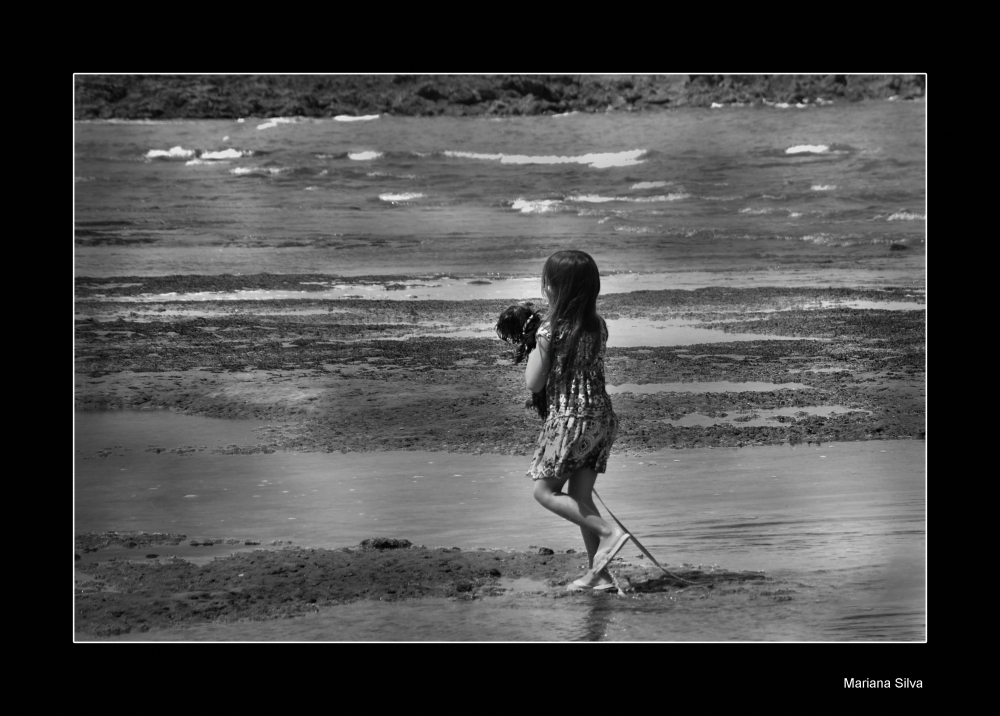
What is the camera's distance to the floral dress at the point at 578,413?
4.38 meters

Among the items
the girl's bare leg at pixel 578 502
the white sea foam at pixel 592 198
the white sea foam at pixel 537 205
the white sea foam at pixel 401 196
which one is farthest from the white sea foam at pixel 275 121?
the girl's bare leg at pixel 578 502

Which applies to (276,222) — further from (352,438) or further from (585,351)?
(585,351)

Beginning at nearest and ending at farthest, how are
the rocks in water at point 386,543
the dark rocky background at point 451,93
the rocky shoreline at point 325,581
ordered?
the rocky shoreline at point 325,581 → the rocks in water at point 386,543 → the dark rocky background at point 451,93

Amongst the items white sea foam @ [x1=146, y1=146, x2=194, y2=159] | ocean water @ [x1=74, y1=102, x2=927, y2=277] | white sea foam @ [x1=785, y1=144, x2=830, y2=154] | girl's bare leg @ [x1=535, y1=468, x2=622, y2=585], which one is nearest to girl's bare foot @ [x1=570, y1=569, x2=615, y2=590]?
girl's bare leg @ [x1=535, y1=468, x2=622, y2=585]

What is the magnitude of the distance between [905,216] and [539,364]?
9.66 feet

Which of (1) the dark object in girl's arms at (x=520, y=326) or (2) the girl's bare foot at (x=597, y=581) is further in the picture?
(2) the girl's bare foot at (x=597, y=581)

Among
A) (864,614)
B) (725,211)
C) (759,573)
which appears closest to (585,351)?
(759,573)

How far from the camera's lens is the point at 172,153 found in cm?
633

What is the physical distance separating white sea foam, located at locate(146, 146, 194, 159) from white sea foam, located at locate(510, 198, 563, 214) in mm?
1636

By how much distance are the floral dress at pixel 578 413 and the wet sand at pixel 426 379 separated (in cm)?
81

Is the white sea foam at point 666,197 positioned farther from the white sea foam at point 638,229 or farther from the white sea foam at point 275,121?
the white sea foam at point 275,121

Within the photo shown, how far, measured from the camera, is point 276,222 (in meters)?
6.41

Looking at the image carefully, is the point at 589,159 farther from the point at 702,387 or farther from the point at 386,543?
the point at 386,543

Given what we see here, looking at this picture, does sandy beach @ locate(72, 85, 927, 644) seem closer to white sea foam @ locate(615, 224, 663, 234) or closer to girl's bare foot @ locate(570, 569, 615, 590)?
white sea foam @ locate(615, 224, 663, 234)
